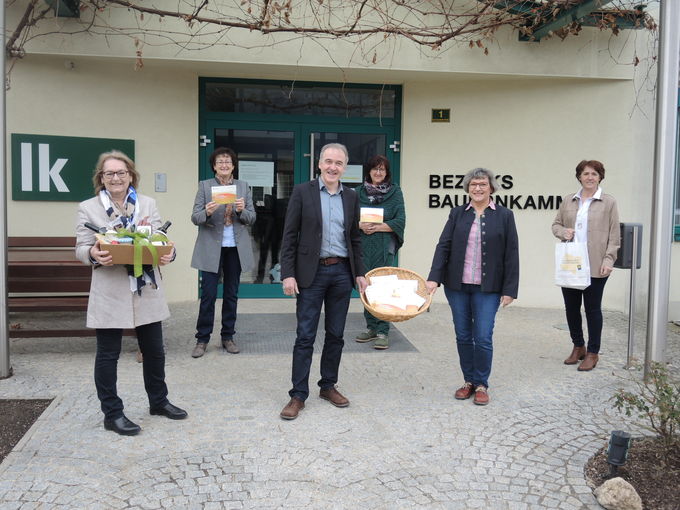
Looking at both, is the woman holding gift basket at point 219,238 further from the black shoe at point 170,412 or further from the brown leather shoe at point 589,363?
the brown leather shoe at point 589,363

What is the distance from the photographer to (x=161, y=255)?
3857mm

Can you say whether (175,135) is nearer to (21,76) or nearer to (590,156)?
(21,76)

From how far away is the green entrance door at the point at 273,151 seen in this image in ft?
27.1

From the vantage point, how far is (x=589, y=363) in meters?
5.59

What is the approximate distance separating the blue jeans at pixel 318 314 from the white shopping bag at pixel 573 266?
2168 millimetres

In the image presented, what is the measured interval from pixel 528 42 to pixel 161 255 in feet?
19.5

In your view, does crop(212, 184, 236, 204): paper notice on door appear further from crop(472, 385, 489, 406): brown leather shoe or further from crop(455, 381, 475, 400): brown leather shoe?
crop(472, 385, 489, 406): brown leather shoe

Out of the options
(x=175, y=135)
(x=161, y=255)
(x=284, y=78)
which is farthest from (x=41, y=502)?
(x=284, y=78)

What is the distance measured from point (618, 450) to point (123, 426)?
9.88 ft

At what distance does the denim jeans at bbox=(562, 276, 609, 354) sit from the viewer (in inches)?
217

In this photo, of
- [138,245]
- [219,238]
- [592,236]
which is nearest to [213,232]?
[219,238]

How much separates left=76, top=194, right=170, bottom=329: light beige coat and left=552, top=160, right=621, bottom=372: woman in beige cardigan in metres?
3.86

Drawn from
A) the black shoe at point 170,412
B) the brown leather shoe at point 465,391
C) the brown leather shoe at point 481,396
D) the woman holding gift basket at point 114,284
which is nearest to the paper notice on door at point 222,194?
the woman holding gift basket at point 114,284

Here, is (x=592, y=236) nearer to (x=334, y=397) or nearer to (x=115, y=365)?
(x=334, y=397)
